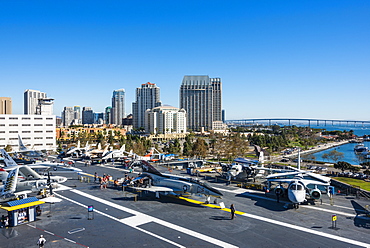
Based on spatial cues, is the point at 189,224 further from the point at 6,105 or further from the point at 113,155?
the point at 6,105

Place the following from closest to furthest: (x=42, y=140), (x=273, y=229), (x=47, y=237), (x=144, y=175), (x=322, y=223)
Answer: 1. (x=47, y=237)
2. (x=273, y=229)
3. (x=322, y=223)
4. (x=144, y=175)
5. (x=42, y=140)

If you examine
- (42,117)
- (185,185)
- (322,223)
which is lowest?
(322,223)

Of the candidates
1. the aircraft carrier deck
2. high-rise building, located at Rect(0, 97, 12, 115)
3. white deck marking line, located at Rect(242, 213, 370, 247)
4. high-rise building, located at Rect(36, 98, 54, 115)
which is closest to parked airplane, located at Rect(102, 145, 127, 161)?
the aircraft carrier deck

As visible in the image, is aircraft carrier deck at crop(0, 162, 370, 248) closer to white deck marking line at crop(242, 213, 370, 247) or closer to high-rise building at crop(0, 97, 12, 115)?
white deck marking line at crop(242, 213, 370, 247)

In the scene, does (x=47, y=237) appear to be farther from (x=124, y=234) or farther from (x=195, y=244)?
(x=195, y=244)

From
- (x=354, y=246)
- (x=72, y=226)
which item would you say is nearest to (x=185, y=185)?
(x=72, y=226)

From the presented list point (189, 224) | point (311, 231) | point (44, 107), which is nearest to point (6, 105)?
point (44, 107)

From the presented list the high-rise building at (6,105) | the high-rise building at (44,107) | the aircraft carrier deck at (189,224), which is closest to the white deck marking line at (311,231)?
the aircraft carrier deck at (189,224)

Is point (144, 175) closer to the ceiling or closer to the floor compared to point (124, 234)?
closer to the ceiling
